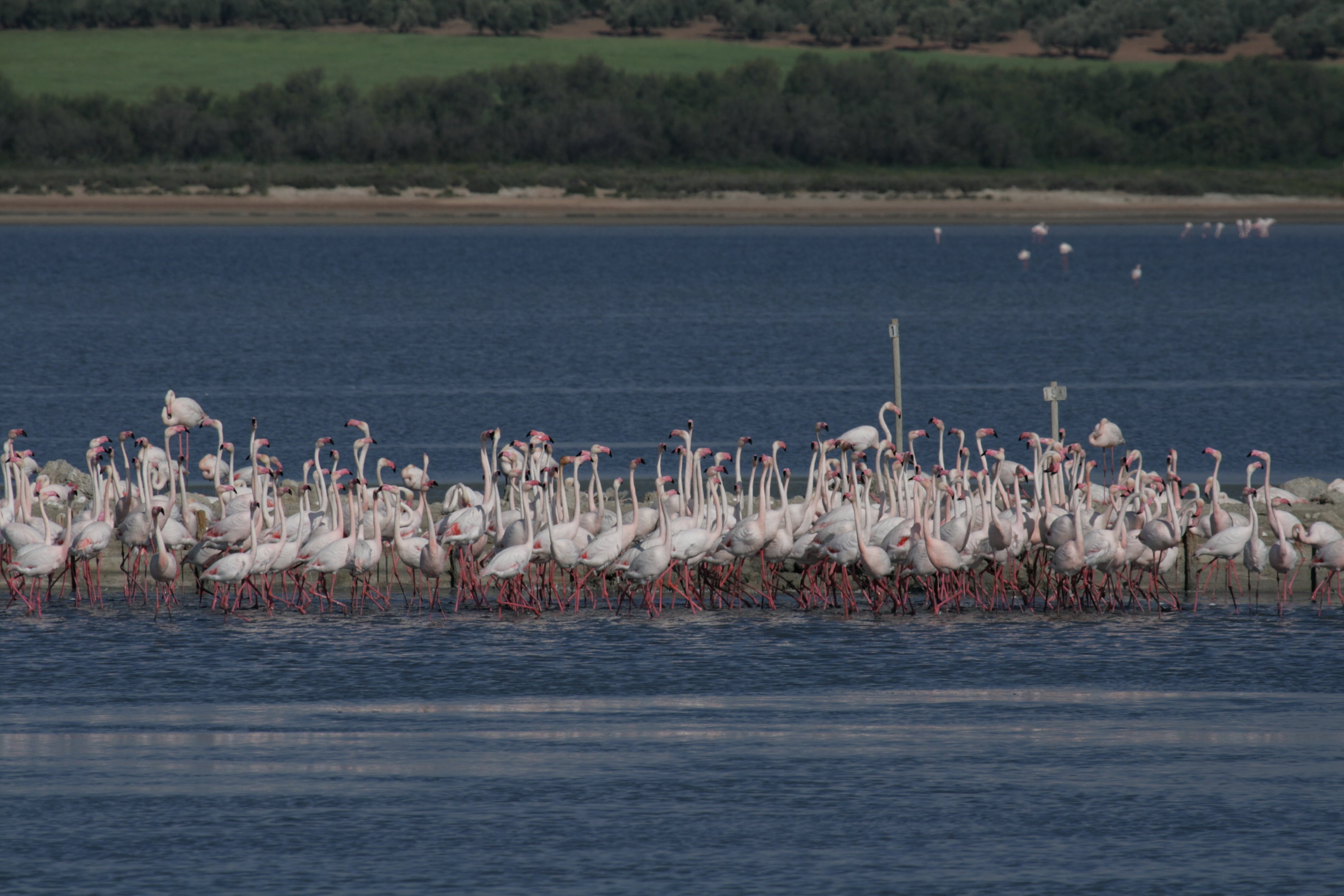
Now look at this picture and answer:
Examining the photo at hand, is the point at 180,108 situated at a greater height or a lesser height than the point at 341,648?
greater

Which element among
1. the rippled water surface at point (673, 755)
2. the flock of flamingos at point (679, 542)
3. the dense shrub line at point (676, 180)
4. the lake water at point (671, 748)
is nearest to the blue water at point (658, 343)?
the lake water at point (671, 748)

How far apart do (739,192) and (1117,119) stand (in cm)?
2751

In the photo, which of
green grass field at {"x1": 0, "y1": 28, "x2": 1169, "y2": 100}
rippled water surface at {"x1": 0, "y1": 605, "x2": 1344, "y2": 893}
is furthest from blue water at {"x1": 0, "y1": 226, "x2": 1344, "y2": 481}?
green grass field at {"x1": 0, "y1": 28, "x2": 1169, "y2": 100}

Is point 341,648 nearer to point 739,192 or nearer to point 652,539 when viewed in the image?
point 652,539

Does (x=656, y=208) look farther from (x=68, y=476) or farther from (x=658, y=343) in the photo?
(x=68, y=476)

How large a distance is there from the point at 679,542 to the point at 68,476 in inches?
358

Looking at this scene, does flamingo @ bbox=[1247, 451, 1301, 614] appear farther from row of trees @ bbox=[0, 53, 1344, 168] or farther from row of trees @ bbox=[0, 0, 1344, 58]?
row of trees @ bbox=[0, 0, 1344, 58]

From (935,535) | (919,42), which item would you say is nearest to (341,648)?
(935,535)

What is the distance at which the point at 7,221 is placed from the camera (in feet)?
345

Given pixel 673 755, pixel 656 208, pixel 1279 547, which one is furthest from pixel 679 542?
pixel 656 208

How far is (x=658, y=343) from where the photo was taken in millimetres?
54438

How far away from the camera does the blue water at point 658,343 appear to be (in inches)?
1382

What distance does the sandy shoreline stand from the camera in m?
106

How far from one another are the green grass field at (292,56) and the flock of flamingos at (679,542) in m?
129
